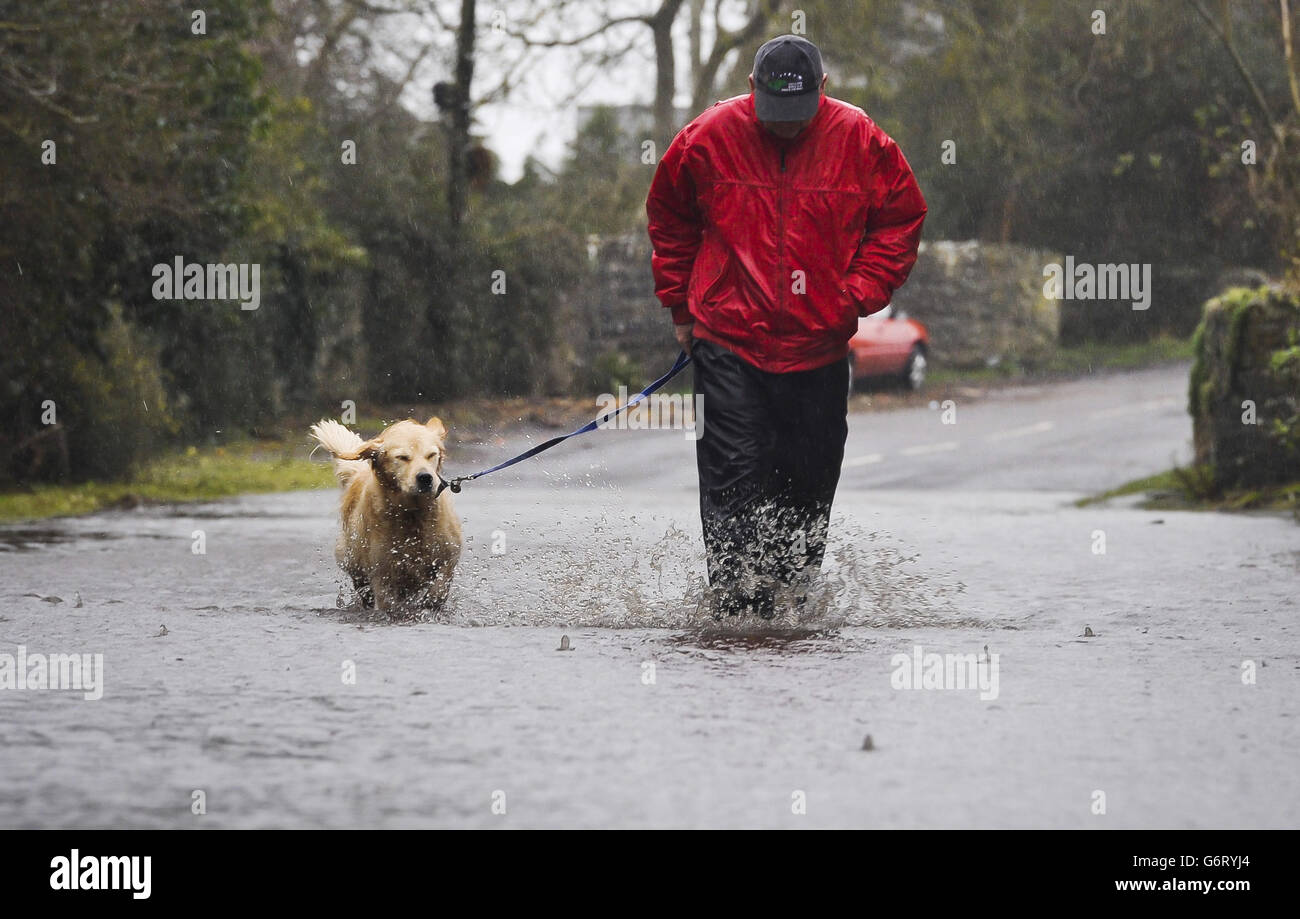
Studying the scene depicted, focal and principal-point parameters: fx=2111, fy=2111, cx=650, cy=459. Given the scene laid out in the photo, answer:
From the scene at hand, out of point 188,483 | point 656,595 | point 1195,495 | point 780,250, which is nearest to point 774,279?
point 780,250

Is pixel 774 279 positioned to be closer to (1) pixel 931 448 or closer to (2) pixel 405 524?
(2) pixel 405 524

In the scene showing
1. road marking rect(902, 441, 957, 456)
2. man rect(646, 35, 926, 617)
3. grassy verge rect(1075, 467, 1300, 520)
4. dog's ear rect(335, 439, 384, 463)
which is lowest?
road marking rect(902, 441, 957, 456)

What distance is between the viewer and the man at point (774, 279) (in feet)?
25.4

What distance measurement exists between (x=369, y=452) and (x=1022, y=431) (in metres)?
16.1

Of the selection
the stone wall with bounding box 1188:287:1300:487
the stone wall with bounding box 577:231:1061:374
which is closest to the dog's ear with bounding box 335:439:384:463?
the stone wall with bounding box 1188:287:1300:487

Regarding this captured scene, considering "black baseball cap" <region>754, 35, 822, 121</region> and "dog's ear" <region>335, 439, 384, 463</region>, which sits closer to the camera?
"black baseball cap" <region>754, 35, 822, 121</region>

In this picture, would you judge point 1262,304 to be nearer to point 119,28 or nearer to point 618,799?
point 119,28

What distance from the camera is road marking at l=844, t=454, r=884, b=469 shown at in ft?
66.8

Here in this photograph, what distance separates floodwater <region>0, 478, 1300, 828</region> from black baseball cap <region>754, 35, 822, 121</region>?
185 centimetres

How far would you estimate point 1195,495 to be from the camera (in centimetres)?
1519

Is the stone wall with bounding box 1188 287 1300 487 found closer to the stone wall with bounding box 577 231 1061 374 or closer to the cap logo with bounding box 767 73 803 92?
the cap logo with bounding box 767 73 803 92

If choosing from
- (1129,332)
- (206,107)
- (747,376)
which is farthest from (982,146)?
(747,376)

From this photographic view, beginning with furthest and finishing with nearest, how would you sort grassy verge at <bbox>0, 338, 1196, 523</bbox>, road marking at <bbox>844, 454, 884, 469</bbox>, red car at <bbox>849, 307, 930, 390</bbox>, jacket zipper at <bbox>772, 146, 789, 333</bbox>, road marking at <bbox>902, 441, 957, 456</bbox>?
red car at <bbox>849, 307, 930, 390</bbox> → road marking at <bbox>902, 441, 957, 456</bbox> → road marking at <bbox>844, 454, 884, 469</bbox> → grassy verge at <bbox>0, 338, 1196, 523</bbox> → jacket zipper at <bbox>772, 146, 789, 333</bbox>
